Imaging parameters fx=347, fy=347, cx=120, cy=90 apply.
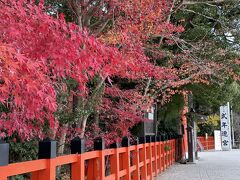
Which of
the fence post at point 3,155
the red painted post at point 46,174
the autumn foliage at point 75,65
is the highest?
the autumn foliage at point 75,65

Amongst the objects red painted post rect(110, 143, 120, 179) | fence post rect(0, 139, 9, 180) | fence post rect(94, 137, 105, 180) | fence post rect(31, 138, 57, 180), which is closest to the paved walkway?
red painted post rect(110, 143, 120, 179)

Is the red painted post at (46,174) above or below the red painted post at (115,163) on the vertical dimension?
above

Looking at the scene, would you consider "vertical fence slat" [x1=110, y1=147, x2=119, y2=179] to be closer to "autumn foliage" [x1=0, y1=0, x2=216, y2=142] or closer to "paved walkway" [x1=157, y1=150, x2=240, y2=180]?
"autumn foliage" [x1=0, y1=0, x2=216, y2=142]

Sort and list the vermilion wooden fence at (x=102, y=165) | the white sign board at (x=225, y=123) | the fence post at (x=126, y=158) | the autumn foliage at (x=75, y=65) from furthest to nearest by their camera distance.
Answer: the white sign board at (x=225, y=123) → the fence post at (x=126, y=158) → the autumn foliage at (x=75, y=65) → the vermilion wooden fence at (x=102, y=165)

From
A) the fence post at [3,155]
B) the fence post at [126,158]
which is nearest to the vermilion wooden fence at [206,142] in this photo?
the fence post at [126,158]

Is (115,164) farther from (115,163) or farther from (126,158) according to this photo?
(126,158)

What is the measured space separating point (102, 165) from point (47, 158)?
1946 millimetres

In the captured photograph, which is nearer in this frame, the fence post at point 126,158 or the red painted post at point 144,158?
the fence post at point 126,158

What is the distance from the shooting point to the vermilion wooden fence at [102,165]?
3.55 metres

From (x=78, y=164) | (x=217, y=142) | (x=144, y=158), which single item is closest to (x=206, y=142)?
(x=217, y=142)

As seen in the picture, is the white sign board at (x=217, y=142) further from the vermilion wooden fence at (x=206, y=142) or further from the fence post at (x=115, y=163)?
the fence post at (x=115, y=163)

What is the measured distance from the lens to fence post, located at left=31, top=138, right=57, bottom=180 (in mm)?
3773

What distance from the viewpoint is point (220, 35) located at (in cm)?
1453

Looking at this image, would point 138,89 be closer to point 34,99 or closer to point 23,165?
point 34,99
